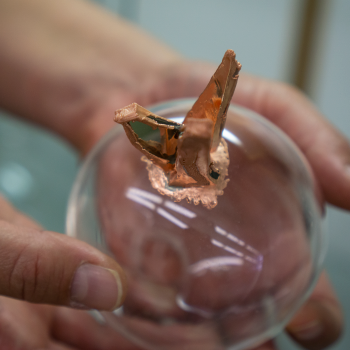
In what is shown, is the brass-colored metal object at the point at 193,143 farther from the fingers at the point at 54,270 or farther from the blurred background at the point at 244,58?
the blurred background at the point at 244,58

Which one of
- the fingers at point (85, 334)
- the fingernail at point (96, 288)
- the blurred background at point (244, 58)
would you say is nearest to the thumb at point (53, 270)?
the fingernail at point (96, 288)

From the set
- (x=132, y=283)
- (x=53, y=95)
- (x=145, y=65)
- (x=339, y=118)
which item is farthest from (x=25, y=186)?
(x=339, y=118)

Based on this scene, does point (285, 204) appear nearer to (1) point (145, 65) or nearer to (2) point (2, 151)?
(1) point (145, 65)

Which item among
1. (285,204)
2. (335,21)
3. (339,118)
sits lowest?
(285,204)

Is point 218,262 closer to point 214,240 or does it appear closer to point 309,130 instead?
point 214,240

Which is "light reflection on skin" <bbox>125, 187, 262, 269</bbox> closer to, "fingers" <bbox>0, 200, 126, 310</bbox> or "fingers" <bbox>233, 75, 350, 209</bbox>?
"fingers" <bbox>0, 200, 126, 310</bbox>

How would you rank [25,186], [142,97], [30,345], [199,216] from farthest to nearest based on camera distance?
1. [25,186]
2. [142,97]
3. [30,345]
4. [199,216]

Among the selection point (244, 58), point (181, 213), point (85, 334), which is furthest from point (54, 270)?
point (244, 58)

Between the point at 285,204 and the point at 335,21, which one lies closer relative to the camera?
the point at 285,204
